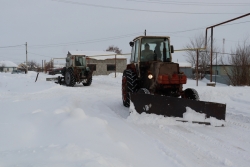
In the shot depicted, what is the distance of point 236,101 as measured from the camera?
10453 millimetres

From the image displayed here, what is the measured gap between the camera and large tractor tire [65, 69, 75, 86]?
18484 mm

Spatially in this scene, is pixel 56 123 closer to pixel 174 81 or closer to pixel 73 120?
pixel 73 120

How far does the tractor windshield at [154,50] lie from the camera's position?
815 cm

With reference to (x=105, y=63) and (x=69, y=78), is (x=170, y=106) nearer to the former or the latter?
(x=69, y=78)

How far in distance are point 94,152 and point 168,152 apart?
1.33 meters

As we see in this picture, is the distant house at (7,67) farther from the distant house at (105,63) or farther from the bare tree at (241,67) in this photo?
the bare tree at (241,67)

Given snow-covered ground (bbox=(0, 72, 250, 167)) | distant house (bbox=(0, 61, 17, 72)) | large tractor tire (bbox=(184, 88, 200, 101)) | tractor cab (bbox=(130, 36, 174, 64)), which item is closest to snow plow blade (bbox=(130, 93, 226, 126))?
snow-covered ground (bbox=(0, 72, 250, 167))

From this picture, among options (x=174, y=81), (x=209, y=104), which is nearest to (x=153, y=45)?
(x=174, y=81)

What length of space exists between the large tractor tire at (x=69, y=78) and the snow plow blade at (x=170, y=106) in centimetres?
1248

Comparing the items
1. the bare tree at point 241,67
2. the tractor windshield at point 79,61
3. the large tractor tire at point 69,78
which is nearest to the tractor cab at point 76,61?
the tractor windshield at point 79,61

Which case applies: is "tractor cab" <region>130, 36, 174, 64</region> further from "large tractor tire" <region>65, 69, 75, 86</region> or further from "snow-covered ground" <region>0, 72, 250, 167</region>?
"large tractor tire" <region>65, 69, 75, 86</region>

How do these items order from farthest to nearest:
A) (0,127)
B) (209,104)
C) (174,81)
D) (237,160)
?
(174,81) → (209,104) → (0,127) → (237,160)

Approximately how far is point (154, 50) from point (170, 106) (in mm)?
2315

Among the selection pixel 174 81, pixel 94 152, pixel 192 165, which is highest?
pixel 174 81
